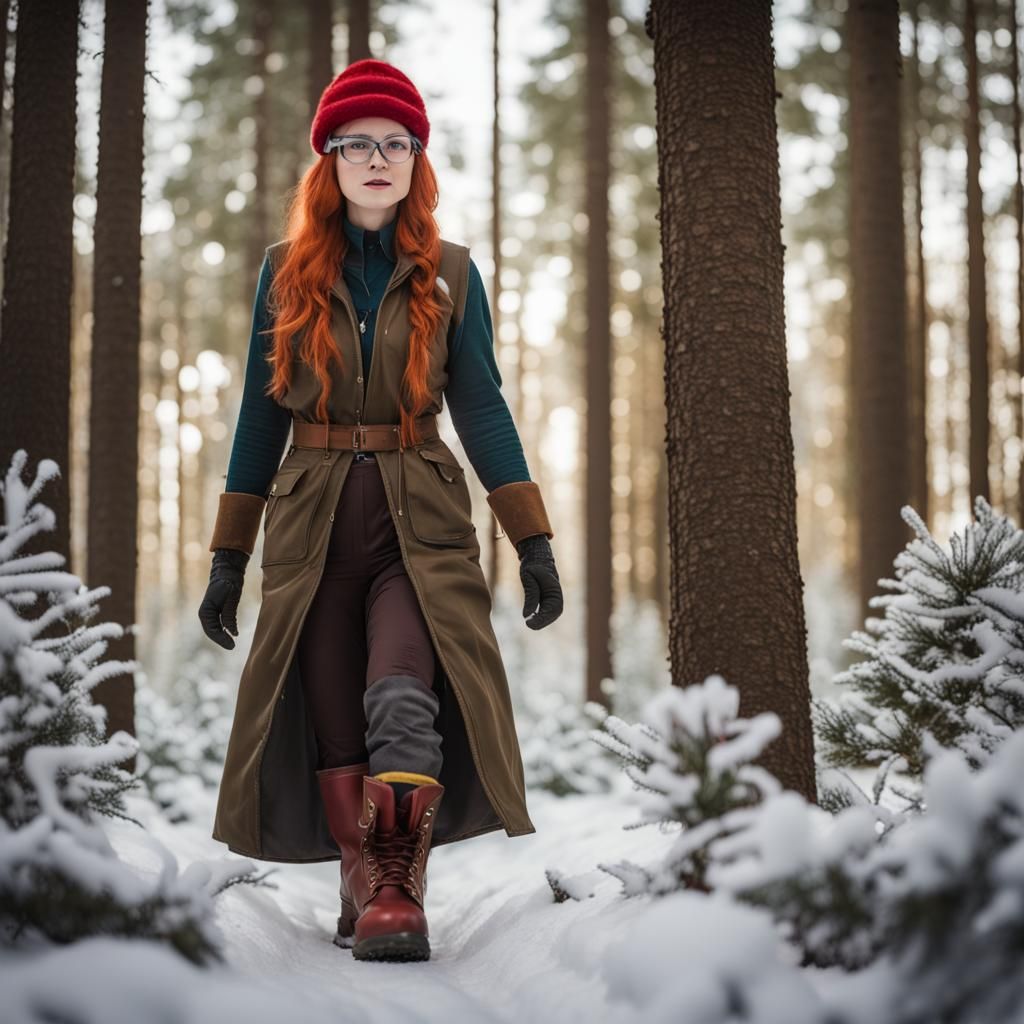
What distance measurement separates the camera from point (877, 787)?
10.2 ft

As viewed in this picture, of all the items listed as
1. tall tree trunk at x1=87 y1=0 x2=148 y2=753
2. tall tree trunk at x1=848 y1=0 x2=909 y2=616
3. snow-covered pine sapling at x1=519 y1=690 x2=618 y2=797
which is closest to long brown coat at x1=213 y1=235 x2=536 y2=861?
tall tree trunk at x1=87 y1=0 x2=148 y2=753

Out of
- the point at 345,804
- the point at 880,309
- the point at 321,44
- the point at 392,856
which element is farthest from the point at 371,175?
the point at 321,44

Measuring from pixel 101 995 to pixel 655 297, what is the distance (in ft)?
53.1

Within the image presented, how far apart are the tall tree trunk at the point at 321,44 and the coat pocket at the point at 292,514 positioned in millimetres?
7789

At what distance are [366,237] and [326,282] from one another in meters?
0.26

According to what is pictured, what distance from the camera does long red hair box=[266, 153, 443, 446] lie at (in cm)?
332

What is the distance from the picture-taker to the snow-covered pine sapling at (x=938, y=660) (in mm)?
3055

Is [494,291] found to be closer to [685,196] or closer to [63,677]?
[685,196]

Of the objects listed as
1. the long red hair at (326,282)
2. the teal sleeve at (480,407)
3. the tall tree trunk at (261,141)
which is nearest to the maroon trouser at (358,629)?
the long red hair at (326,282)

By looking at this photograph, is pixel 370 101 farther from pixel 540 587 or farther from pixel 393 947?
pixel 393 947

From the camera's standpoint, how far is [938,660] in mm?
3439

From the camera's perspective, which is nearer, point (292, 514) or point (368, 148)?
point (292, 514)

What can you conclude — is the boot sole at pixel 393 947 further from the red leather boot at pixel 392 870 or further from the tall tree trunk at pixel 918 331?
the tall tree trunk at pixel 918 331

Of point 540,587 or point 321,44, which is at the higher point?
point 321,44
